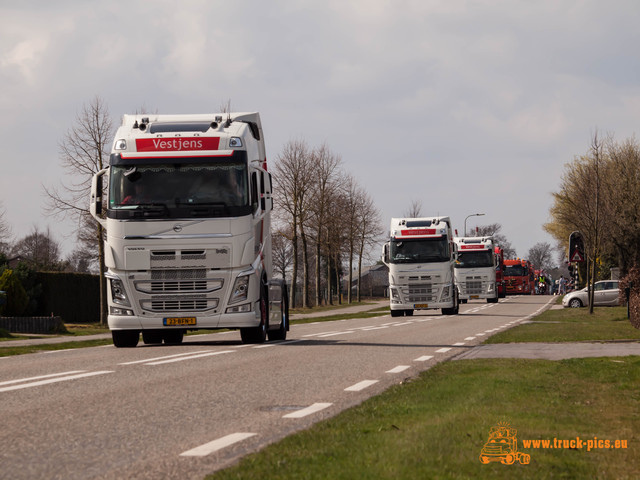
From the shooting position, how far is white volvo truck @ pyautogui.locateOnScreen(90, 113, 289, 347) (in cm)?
1666

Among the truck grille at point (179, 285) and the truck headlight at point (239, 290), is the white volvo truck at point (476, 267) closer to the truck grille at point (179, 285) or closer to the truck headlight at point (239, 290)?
Answer: the truck headlight at point (239, 290)

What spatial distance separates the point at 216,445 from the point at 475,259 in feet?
148

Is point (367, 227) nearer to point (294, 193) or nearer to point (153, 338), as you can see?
point (294, 193)

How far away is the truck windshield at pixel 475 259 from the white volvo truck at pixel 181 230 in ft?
114

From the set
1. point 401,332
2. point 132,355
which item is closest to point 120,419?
point 132,355

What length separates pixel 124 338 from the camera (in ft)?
60.1

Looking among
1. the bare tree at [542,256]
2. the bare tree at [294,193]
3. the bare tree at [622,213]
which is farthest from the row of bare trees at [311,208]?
the bare tree at [542,256]

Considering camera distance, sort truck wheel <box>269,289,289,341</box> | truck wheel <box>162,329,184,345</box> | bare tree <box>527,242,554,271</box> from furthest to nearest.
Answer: bare tree <box>527,242,554,271</box>
truck wheel <box>162,329,184,345</box>
truck wheel <box>269,289,289,341</box>

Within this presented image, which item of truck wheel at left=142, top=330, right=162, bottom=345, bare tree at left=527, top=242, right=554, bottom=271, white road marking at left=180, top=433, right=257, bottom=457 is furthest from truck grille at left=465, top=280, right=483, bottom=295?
bare tree at left=527, top=242, right=554, bottom=271

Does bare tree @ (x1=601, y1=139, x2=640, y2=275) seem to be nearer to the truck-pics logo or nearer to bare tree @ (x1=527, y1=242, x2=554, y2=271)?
the truck-pics logo

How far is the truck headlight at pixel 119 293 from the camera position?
16906 millimetres

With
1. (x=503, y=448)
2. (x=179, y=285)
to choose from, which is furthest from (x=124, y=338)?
(x=503, y=448)

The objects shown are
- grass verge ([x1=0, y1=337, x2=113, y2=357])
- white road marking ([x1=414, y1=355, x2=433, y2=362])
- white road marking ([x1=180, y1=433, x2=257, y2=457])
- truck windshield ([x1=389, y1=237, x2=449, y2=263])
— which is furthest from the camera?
truck windshield ([x1=389, y1=237, x2=449, y2=263])

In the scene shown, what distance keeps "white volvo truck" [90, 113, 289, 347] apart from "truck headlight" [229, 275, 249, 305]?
18 mm
